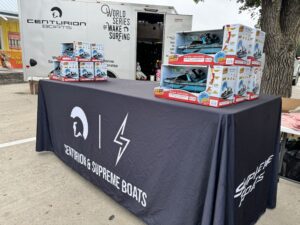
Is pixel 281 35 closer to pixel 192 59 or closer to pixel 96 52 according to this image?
pixel 96 52

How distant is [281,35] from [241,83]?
3.19m

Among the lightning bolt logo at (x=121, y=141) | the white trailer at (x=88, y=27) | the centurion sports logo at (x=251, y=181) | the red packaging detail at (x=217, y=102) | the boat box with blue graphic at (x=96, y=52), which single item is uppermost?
the white trailer at (x=88, y=27)

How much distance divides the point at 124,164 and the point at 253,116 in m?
1.05

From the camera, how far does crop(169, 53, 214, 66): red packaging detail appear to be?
52.9 inches

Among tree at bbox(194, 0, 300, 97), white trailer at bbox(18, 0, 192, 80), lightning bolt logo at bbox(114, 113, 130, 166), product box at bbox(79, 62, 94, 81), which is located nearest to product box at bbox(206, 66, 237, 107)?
lightning bolt logo at bbox(114, 113, 130, 166)

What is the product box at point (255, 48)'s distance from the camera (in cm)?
146

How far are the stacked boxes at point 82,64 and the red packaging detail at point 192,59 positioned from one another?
1404mm

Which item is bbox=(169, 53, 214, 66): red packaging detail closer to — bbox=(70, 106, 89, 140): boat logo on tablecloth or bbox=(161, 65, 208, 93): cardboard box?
bbox=(161, 65, 208, 93): cardboard box

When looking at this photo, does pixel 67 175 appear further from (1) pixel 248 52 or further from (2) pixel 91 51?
(1) pixel 248 52

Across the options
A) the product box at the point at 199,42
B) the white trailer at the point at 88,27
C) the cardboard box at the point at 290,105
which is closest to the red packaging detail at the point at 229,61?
the product box at the point at 199,42

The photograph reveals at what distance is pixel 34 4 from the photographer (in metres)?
5.94

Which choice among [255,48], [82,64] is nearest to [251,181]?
[255,48]

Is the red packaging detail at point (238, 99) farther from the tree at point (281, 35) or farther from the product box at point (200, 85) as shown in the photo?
the tree at point (281, 35)

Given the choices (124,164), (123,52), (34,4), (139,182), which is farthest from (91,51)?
(34,4)
